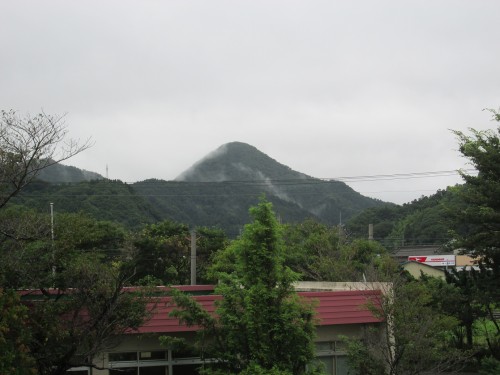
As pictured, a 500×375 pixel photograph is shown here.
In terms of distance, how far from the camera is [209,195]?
7938 cm

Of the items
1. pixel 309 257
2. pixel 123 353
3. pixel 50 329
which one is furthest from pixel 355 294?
pixel 309 257

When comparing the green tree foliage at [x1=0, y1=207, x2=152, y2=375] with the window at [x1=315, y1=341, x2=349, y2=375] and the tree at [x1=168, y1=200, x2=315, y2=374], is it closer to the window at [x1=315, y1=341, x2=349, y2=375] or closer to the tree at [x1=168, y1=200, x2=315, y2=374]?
the tree at [x1=168, y1=200, x2=315, y2=374]

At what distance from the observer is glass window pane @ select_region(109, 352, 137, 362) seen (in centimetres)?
1469

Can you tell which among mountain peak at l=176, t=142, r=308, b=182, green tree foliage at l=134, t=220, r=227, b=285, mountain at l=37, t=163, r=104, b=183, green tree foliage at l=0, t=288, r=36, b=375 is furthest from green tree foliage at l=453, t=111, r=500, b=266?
mountain peak at l=176, t=142, r=308, b=182

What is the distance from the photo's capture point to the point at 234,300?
12.8 metres

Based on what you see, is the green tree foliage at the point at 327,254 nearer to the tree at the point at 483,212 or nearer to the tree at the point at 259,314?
the tree at the point at 483,212

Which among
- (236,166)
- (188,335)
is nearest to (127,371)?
(188,335)

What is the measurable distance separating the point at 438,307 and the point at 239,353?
12494 mm

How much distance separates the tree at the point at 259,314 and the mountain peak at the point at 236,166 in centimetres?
9175

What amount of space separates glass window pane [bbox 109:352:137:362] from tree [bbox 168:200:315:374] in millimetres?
2309

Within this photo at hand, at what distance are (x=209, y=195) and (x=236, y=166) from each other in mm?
32186

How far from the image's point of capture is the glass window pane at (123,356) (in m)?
14.7

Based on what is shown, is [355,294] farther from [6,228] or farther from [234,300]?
[6,228]

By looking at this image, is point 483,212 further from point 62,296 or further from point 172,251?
point 172,251
